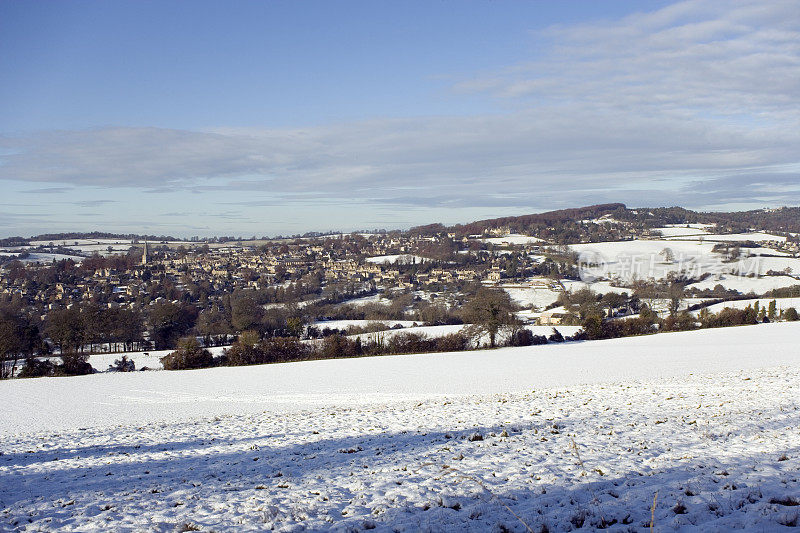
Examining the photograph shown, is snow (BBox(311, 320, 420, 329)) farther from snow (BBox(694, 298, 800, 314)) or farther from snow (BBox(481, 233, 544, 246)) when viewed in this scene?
snow (BBox(481, 233, 544, 246))

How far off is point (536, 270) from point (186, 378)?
79.3 meters

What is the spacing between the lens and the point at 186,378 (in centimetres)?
3712

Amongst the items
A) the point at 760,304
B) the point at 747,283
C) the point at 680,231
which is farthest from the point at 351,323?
the point at 680,231

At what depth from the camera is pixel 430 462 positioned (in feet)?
34.0

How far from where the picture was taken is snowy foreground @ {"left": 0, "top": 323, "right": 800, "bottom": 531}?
23.6 feet

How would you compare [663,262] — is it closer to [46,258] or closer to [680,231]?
[680,231]

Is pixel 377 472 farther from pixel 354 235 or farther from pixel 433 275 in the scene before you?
pixel 354 235

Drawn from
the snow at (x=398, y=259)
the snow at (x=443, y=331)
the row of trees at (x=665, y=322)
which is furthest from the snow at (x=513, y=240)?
the snow at (x=443, y=331)

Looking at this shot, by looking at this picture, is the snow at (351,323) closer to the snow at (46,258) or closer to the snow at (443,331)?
the snow at (443,331)

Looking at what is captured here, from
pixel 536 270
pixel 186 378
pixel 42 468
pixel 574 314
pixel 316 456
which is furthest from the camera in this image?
pixel 536 270

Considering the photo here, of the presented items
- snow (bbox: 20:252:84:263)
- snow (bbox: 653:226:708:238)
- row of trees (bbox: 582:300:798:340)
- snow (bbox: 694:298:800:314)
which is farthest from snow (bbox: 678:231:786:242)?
snow (bbox: 20:252:84:263)

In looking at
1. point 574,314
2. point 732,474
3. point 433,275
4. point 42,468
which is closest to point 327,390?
point 42,468

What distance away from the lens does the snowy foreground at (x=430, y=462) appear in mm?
7195

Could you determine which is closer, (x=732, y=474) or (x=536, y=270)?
(x=732, y=474)
